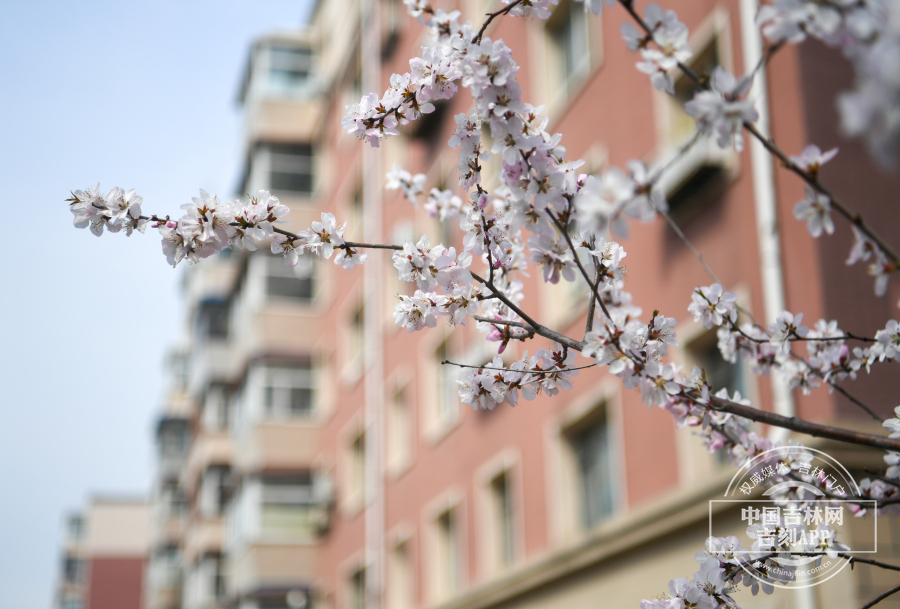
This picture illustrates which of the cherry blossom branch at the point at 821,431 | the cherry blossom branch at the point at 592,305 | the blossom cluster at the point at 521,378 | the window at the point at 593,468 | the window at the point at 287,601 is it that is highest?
the window at the point at 593,468

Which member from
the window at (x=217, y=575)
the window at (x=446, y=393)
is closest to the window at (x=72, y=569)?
the window at (x=217, y=575)

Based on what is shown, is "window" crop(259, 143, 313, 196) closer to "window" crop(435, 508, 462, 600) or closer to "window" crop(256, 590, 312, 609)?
"window" crop(256, 590, 312, 609)

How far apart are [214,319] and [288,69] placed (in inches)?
373

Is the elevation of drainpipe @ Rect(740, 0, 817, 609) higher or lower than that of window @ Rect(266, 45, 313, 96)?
lower

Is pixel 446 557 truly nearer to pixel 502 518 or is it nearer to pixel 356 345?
pixel 502 518

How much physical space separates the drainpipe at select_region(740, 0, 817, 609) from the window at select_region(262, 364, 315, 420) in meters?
17.8

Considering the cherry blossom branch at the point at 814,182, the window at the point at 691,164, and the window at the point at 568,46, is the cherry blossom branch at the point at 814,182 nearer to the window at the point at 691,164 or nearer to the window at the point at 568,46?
the window at the point at 691,164

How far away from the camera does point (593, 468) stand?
12.9 m

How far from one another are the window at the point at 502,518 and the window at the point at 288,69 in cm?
1602

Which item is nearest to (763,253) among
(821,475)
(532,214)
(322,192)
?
(821,475)

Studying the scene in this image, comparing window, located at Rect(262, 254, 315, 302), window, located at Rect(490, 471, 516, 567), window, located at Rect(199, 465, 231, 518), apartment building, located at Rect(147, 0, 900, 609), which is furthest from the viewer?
window, located at Rect(199, 465, 231, 518)

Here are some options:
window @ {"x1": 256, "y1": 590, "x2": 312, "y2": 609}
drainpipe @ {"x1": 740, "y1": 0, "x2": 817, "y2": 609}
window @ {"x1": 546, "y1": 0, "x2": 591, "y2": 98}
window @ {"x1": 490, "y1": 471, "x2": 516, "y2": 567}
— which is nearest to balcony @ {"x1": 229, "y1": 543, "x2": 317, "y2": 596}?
window @ {"x1": 256, "y1": 590, "x2": 312, "y2": 609}

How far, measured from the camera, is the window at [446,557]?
17.3 m

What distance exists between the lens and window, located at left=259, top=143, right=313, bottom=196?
27.6 metres
